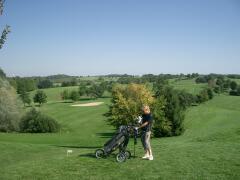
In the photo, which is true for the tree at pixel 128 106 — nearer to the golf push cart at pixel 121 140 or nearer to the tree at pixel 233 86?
the golf push cart at pixel 121 140

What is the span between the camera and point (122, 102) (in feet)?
136

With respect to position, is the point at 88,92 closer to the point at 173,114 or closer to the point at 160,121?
the point at 173,114

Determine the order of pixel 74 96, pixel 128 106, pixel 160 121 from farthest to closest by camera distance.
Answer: pixel 74 96, pixel 160 121, pixel 128 106

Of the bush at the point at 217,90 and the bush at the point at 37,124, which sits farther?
the bush at the point at 217,90

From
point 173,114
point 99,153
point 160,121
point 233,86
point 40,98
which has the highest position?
point 99,153

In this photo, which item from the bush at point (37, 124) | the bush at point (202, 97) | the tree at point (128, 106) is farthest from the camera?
the bush at point (202, 97)

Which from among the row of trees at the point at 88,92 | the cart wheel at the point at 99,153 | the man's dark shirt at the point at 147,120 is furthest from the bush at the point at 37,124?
the man's dark shirt at the point at 147,120

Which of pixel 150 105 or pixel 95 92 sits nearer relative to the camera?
pixel 150 105

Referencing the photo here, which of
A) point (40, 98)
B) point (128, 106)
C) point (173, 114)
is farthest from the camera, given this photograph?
point (40, 98)

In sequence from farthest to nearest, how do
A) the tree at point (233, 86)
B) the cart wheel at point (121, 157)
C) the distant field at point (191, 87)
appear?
the tree at point (233, 86) → the distant field at point (191, 87) → the cart wheel at point (121, 157)

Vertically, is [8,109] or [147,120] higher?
[147,120]

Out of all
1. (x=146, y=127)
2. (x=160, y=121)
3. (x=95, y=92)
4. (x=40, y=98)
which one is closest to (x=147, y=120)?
(x=146, y=127)

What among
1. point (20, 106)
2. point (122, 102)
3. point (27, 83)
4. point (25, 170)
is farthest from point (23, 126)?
point (27, 83)

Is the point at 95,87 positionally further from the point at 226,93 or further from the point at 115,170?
the point at 115,170
